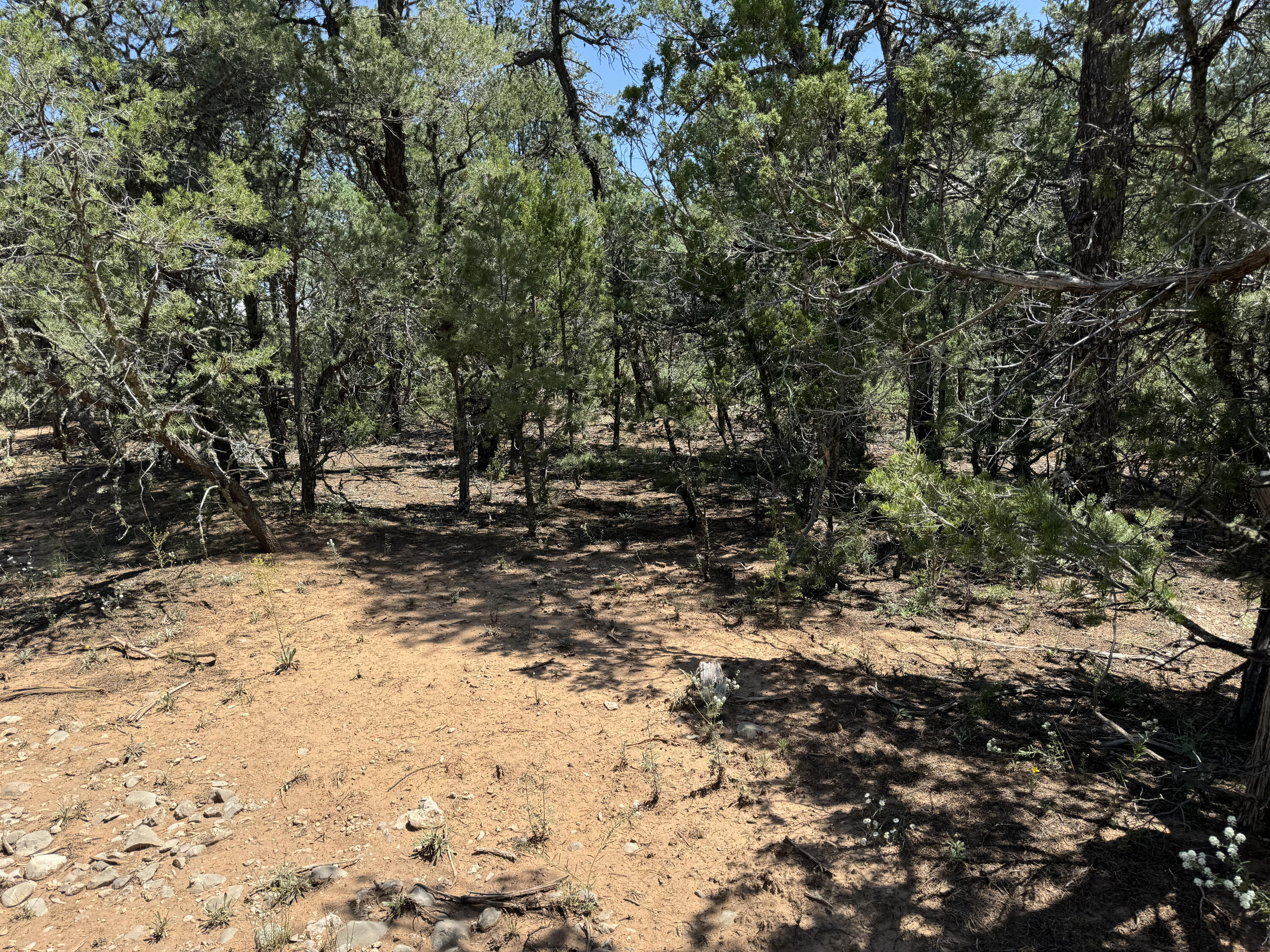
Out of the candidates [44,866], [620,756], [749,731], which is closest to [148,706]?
[44,866]

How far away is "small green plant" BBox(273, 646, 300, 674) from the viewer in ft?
17.7

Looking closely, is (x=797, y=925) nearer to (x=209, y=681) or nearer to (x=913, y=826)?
(x=913, y=826)

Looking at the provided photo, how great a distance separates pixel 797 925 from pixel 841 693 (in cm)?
219

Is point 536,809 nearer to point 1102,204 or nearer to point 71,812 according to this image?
point 71,812

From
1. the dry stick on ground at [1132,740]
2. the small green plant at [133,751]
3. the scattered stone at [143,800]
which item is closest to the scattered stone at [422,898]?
the scattered stone at [143,800]

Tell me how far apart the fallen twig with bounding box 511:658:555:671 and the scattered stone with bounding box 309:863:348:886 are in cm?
215

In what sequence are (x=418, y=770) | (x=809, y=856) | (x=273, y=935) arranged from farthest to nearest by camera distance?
(x=418, y=770), (x=809, y=856), (x=273, y=935)

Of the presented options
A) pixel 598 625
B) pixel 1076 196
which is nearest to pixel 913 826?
pixel 598 625

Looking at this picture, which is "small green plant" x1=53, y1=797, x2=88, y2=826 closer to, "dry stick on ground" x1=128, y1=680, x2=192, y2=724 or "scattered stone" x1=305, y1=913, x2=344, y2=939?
"dry stick on ground" x1=128, y1=680, x2=192, y2=724

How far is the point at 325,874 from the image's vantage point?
3344 millimetres

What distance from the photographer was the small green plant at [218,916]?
10.1ft

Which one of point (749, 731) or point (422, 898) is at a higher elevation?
point (749, 731)

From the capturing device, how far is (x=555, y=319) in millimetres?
8547

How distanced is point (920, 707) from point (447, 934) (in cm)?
335
